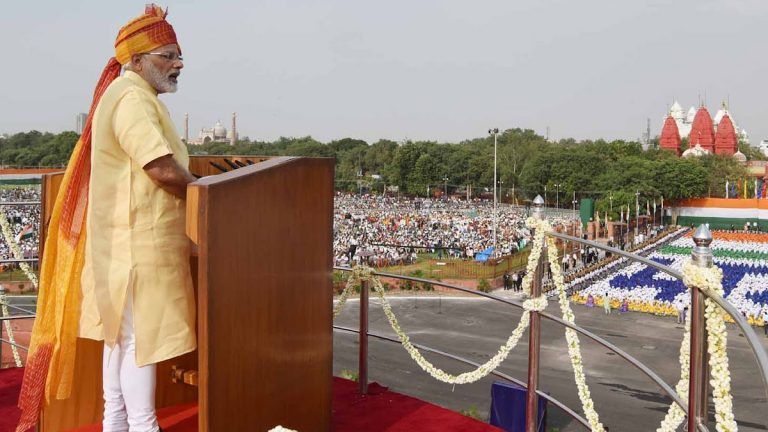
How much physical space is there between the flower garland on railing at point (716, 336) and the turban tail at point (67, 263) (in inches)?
73.1

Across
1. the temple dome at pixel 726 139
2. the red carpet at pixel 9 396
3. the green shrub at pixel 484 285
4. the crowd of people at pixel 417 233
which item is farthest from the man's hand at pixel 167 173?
the temple dome at pixel 726 139

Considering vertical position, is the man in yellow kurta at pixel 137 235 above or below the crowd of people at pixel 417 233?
above

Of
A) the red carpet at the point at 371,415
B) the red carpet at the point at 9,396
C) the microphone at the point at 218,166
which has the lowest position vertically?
the red carpet at the point at 9,396

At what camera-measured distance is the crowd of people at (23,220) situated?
58.2 ft

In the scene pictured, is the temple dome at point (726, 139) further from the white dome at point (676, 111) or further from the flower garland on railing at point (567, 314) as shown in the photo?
the flower garland on railing at point (567, 314)

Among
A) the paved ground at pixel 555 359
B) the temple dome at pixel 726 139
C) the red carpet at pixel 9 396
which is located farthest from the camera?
the temple dome at pixel 726 139

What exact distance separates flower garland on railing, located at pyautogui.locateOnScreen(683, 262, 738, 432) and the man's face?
179 cm

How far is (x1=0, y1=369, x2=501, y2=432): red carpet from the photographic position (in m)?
2.95

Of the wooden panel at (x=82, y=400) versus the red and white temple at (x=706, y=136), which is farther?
A: the red and white temple at (x=706, y=136)

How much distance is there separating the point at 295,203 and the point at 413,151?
6204 cm

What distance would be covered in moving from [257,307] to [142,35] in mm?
1002

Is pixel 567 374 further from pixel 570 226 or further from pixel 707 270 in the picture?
pixel 570 226

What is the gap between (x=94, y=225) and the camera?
2.32 meters

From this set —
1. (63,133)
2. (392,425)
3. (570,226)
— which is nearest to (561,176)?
(570,226)
